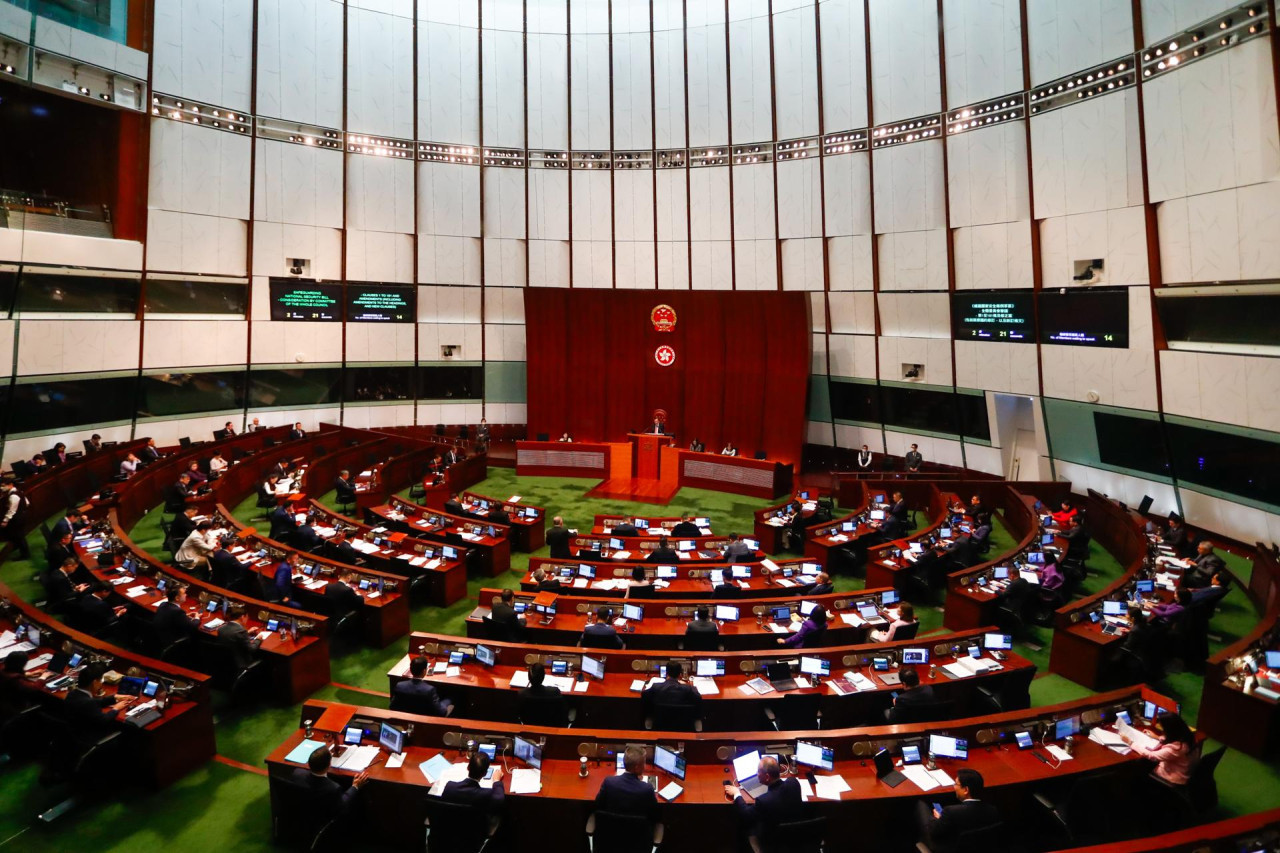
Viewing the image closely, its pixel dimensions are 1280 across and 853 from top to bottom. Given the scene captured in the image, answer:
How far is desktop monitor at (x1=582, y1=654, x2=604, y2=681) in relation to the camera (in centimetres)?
625

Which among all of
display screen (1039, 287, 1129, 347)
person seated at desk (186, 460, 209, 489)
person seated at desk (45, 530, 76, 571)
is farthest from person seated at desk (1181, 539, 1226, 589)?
person seated at desk (186, 460, 209, 489)

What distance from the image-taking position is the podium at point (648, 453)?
1622 centimetres

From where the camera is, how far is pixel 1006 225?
14.2 meters

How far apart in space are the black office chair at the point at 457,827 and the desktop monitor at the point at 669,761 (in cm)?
117

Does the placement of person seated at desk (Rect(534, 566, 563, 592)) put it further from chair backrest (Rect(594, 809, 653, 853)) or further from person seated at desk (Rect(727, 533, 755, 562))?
chair backrest (Rect(594, 809, 653, 853))

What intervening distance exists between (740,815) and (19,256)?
15850 mm

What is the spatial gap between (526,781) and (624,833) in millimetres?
847

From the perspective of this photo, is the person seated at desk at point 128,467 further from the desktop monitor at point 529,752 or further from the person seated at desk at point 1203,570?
the person seated at desk at point 1203,570

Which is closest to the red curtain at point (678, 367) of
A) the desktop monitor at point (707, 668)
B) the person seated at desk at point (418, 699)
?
the desktop monitor at point (707, 668)

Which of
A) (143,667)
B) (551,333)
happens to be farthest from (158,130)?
(143,667)

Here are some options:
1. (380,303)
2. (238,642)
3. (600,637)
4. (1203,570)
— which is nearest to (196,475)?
(380,303)

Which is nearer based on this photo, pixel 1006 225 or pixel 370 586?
pixel 370 586

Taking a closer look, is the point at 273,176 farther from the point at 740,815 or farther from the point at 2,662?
the point at 740,815

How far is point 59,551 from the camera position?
8.40 metres
